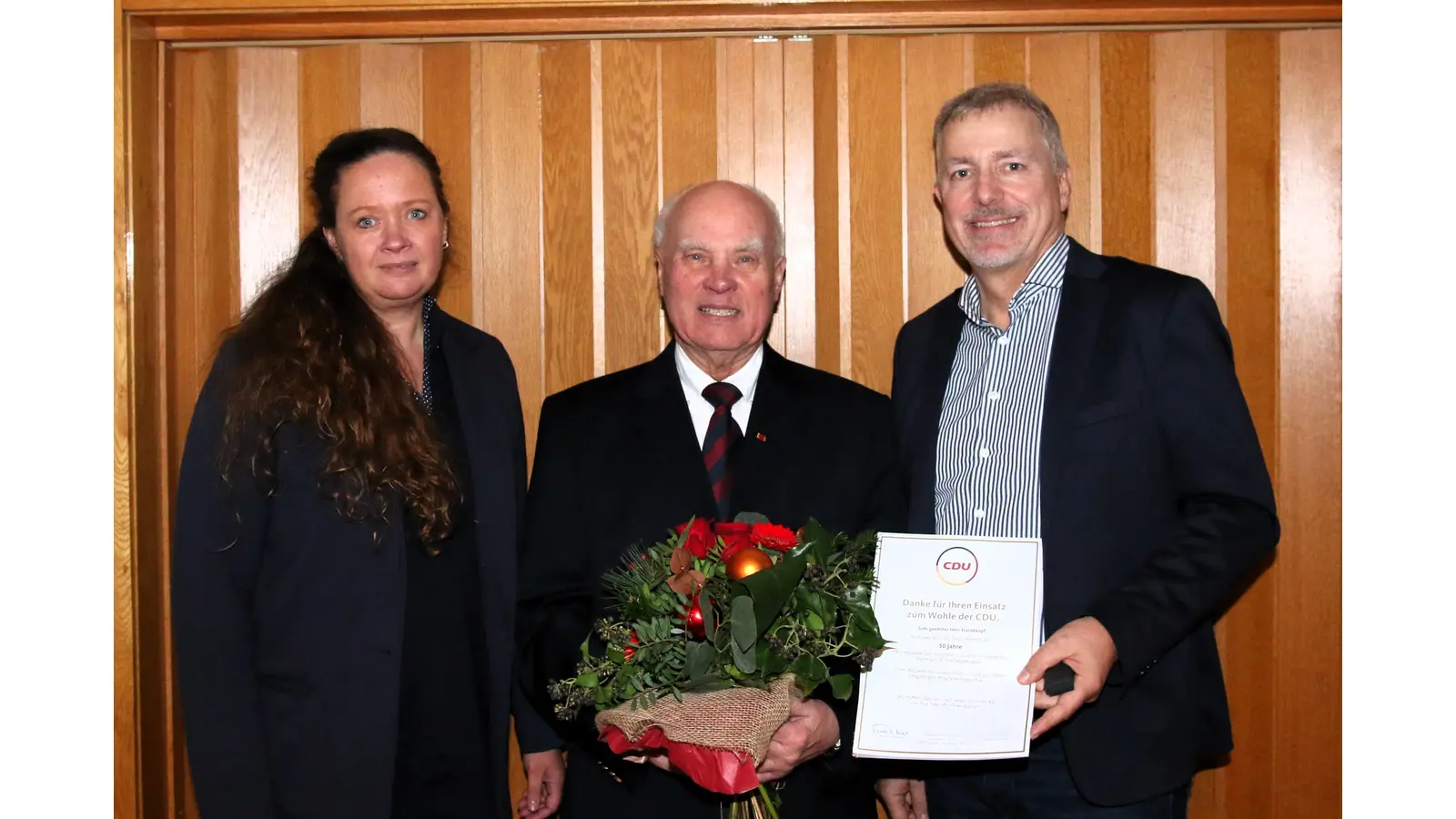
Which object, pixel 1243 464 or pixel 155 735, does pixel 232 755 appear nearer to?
pixel 155 735

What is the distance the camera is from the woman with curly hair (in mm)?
2137

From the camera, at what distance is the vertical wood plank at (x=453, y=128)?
9.55ft

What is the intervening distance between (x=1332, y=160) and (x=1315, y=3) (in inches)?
15.7

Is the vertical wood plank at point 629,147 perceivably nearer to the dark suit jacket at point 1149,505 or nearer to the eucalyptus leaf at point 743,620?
the dark suit jacket at point 1149,505

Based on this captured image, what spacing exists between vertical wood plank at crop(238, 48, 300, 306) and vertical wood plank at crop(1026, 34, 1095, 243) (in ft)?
6.38

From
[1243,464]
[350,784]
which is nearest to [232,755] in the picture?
[350,784]

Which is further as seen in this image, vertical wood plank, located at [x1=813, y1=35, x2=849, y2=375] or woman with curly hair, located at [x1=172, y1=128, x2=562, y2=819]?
vertical wood plank, located at [x1=813, y1=35, x2=849, y2=375]

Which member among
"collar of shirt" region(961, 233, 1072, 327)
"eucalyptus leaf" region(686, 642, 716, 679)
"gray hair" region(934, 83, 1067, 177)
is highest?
"gray hair" region(934, 83, 1067, 177)

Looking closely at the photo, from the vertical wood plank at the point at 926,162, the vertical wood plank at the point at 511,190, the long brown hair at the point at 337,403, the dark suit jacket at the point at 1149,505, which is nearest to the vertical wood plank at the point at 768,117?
the vertical wood plank at the point at 926,162

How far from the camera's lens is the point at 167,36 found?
280 centimetres

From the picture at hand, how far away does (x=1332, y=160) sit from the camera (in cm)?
288

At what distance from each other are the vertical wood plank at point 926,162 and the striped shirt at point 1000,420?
529 mm

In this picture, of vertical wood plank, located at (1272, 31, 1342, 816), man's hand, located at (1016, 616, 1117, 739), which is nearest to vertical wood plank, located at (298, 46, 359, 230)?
man's hand, located at (1016, 616, 1117, 739)

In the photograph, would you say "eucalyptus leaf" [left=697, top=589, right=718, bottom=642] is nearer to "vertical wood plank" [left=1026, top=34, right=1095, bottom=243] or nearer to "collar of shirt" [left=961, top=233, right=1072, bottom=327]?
"collar of shirt" [left=961, top=233, right=1072, bottom=327]
